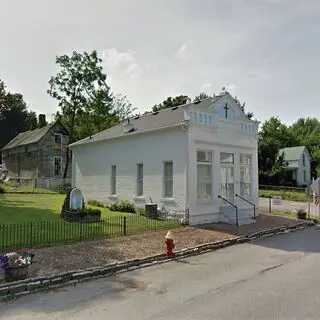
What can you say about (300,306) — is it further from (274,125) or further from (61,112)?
(274,125)

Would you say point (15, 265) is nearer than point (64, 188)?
Yes

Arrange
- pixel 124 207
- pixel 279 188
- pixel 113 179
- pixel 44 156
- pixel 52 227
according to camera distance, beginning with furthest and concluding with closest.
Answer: pixel 44 156 → pixel 279 188 → pixel 113 179 → pixel 124 207 → pixel 52 227

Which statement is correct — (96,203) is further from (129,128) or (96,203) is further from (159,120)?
(159,120)

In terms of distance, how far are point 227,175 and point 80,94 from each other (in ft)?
101

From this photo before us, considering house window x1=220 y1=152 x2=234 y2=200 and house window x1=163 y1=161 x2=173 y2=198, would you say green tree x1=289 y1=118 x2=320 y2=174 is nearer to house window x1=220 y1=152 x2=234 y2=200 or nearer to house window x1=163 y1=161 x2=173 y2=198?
house window x1=220 y1=152 x2=234 y2=200

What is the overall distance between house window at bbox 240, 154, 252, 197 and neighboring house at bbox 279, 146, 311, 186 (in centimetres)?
3919

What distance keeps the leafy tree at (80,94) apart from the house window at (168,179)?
94.1 ft

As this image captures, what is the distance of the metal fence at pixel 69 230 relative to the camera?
12.8 meters

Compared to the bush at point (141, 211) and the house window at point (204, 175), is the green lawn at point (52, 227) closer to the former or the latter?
the bush at point (141, 211)

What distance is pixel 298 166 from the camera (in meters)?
59.4

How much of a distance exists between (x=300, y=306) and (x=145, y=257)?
17.3 feet

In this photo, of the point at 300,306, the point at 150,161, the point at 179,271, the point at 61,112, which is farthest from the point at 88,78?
the point at 300,306

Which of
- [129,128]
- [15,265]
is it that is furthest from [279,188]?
[15,265]

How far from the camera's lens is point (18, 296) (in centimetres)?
811
